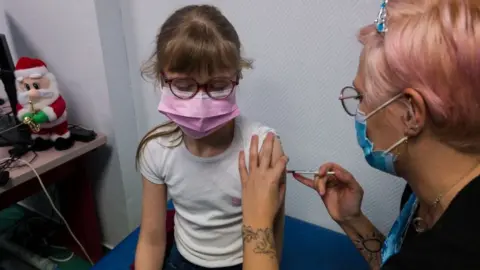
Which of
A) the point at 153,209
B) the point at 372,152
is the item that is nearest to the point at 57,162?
the point at 153,209

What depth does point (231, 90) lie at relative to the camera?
3.00 feet

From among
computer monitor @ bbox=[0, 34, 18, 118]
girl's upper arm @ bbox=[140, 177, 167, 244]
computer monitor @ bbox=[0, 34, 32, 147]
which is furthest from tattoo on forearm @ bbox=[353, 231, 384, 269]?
computer monitor @ bbox=[0, 34, 18, 118]

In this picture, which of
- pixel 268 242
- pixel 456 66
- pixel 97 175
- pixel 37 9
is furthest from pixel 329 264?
pixel 37 9

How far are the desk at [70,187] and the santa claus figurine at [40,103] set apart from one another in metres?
0.05

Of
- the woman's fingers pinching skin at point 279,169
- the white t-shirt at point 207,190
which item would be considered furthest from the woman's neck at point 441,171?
the white t-shirt at point 207,190

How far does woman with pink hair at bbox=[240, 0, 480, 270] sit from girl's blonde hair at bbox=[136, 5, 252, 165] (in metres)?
0.21

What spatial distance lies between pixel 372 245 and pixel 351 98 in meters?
0.44

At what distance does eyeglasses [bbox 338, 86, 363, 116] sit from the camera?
0.77m

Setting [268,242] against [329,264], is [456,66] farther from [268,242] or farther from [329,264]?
[329,264]

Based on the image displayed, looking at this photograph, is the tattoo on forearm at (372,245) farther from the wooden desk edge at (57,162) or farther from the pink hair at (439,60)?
the wooden desk edge at (57,162)

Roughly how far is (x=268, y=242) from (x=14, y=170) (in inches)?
33.5

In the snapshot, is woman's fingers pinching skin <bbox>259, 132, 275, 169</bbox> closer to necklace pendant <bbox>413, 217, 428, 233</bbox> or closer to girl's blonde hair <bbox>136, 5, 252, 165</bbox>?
girl's blonde hair <bbox>136, 5, 252, 165</bbox>

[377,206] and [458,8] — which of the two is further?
[377,206]

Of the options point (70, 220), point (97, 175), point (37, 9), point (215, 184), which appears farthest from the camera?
point (70, 220)
